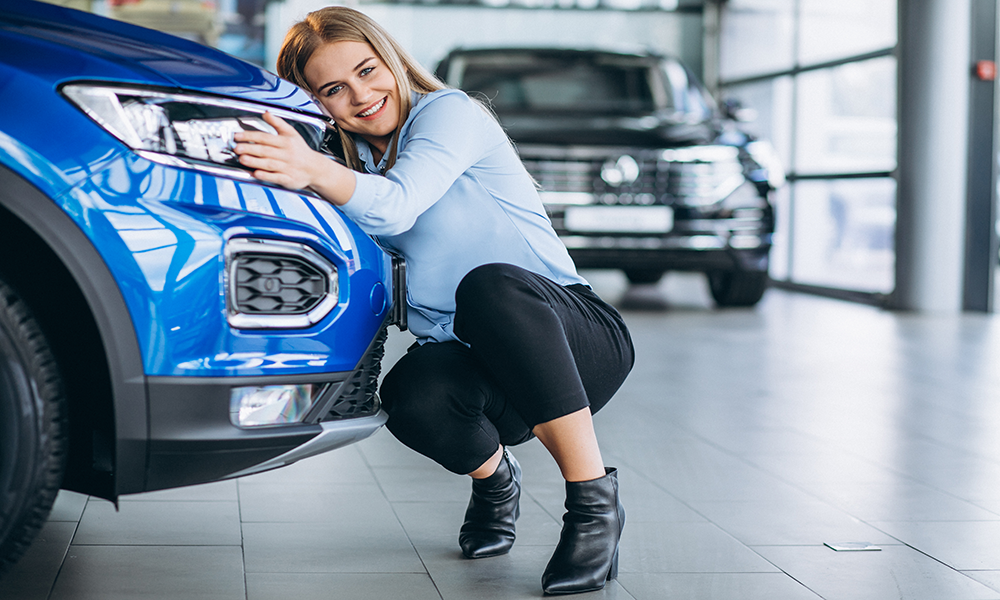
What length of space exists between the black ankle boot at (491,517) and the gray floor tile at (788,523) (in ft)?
1.55

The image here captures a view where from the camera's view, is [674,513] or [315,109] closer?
[315,109]

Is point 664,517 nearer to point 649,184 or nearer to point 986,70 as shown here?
point 649,184

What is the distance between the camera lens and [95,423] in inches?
64.8

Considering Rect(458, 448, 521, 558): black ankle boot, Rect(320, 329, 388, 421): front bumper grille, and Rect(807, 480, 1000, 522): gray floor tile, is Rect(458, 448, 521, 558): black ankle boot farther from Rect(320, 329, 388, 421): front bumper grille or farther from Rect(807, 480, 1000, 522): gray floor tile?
Rect(807, 480, 1000, 522): gray floor tile

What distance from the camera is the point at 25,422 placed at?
1.49m

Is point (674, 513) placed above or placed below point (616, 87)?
below

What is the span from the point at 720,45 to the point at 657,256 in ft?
19.6

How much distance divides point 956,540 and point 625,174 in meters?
3.98

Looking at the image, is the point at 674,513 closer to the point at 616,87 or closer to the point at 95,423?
the point at 95,423

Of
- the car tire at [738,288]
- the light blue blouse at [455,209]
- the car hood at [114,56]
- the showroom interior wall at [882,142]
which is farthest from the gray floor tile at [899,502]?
the showroom interior wall at [882,142]

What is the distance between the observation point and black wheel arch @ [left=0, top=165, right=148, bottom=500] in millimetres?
1446

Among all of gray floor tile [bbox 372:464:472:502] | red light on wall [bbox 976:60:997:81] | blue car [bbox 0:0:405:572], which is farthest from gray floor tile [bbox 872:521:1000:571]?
red light on wall [bbox 976:60:997:81]

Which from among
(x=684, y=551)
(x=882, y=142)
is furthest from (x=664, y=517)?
(x=882, y=142)

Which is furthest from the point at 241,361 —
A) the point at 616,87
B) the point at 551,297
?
the point at 616,87
